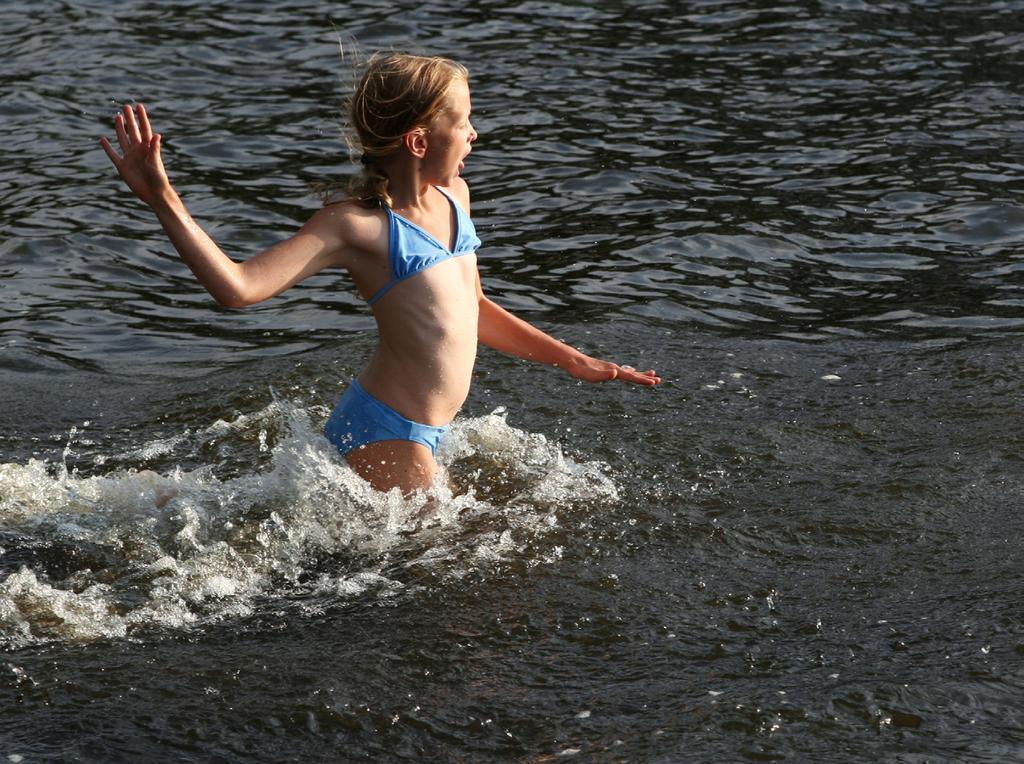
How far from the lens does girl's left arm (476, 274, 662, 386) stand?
5875 mm

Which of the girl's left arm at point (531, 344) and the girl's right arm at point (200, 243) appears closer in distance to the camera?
the girl's right arm at point (200, 243)

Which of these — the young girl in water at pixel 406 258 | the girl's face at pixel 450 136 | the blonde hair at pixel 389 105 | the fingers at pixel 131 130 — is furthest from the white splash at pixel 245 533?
the fingers at pixel 131 130

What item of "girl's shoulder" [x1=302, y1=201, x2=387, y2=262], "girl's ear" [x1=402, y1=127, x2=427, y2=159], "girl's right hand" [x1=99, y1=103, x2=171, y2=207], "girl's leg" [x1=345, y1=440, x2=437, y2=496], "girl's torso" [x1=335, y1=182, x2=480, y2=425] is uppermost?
"girl's right hand" [x1=99, y1=103, x2=171, y2=207]

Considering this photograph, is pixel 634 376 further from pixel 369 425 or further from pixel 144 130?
pixel 144 130

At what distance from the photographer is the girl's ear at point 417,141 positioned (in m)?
5.25

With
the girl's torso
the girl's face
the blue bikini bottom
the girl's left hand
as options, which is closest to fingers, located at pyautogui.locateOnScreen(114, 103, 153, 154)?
the girl's torso

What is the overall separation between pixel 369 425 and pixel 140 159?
4.96 feet

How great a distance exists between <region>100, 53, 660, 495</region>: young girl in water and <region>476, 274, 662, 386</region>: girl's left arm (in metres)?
0.33

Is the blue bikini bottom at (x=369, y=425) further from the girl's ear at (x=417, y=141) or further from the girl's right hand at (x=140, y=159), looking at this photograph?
the girl's right hand at (x=140, y=159)

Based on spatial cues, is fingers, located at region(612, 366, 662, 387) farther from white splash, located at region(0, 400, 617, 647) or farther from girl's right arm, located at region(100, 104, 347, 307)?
girl's right arm, located at region(100, 104, 347, 307)

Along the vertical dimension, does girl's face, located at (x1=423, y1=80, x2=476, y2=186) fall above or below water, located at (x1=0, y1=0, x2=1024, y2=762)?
above

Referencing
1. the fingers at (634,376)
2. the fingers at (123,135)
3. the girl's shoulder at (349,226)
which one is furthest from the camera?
the fingers at (634,376)

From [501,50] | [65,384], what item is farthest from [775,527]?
Answer: [501,50]

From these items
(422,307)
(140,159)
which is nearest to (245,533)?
(422,307)
